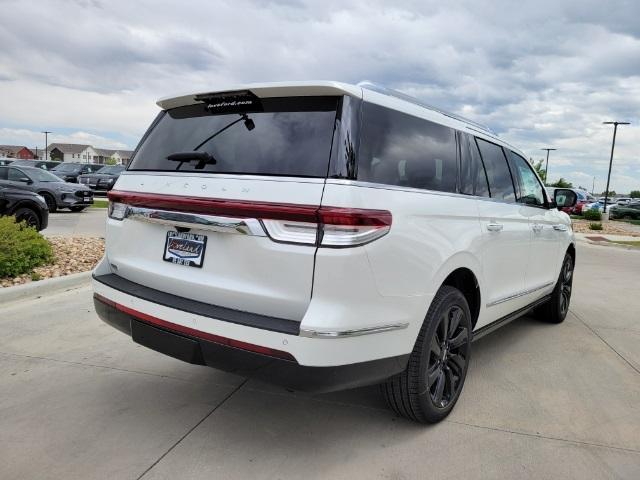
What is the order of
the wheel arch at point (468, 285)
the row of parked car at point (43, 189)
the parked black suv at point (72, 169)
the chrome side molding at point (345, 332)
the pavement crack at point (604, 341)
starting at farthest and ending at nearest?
the parked black suv at point (72, 169)
the row of parked car at point (43, 189)
the pavement crack at point (604, 341)
the wheel arch at point (468, 285)
the chrome side molding at point (345, 332)

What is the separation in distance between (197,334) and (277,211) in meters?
0.74

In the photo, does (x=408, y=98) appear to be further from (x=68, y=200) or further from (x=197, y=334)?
(x=68, y=200)

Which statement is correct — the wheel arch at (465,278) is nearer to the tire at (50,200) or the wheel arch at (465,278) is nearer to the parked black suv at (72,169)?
the tire at (50,200)

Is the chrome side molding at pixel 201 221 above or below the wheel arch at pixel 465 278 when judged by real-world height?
above

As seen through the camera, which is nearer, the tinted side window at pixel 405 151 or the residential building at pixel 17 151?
the tinted side window at pixel 405 151

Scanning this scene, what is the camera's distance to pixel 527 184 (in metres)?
4.73

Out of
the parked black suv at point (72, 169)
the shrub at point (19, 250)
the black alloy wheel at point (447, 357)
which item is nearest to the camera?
the black alloy wheel at point (447, 357)

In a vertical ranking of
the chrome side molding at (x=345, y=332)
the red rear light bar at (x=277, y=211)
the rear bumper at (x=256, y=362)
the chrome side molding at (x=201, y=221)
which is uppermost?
the red rear light bar at (x=277, y=211)

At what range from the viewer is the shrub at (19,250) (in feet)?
19.8

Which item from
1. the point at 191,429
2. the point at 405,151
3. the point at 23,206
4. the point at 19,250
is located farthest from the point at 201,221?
the point at 23,206

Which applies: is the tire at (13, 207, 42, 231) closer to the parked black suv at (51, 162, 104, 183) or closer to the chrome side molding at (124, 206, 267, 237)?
the chrome side molding at (124, 206, 267, 237)

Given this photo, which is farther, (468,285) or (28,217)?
(28,217)

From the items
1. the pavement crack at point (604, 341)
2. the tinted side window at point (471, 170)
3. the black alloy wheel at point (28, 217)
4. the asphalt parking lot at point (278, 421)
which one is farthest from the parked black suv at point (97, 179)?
the tinted side window at point (471, 170)

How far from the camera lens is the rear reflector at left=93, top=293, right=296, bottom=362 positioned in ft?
7.72
